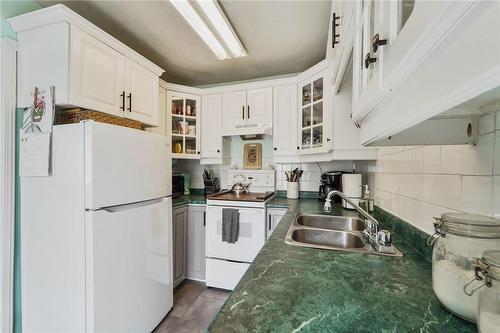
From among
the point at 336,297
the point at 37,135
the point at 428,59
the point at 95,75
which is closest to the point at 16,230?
the point at 37,135

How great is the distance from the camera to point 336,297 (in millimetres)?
602

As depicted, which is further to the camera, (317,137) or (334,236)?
(317,137)

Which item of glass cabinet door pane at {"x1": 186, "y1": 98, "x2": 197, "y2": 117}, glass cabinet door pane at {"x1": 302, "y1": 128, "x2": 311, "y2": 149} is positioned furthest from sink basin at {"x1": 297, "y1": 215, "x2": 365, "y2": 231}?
glass cabinet door pane at {"x1": 186, "y1": 98, "x2": 197, "y2": 117}

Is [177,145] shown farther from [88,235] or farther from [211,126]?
[88,235]

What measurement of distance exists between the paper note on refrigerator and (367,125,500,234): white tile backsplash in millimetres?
1995

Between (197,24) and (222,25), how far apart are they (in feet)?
0.62

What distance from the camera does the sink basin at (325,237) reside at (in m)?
1.25

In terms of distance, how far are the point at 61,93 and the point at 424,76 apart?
187cm

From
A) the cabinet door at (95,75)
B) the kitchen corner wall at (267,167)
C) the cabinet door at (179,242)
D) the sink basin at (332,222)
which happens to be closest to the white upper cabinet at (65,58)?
the cabinet door at (95,75)

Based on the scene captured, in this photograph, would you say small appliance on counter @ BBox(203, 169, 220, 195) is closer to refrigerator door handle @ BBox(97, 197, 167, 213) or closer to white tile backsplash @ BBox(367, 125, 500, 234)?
refrigerator door handle @ BBox(97, 197, 167, 213)

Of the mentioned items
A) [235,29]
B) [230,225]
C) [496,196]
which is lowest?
[230,225]

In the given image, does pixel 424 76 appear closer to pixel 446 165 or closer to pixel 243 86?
pixel 446 165

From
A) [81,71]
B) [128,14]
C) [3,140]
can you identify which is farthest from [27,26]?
[3,140]

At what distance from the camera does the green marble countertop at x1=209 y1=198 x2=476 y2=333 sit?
0.49 meters
